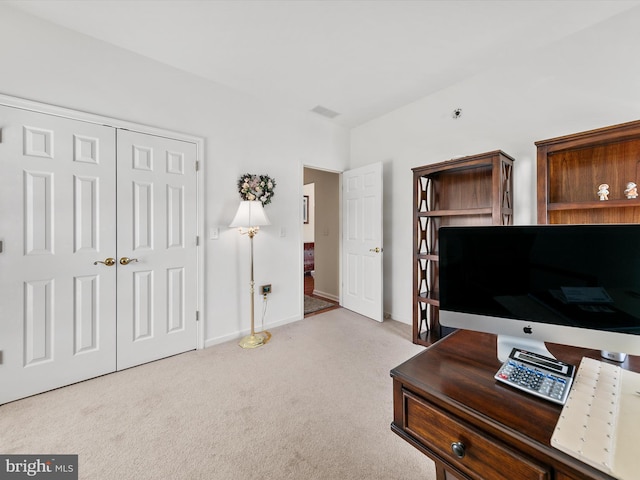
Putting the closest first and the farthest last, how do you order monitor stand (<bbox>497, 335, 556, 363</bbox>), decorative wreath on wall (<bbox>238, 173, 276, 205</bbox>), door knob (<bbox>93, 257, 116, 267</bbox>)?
monitor stand (<bbox>497, 335, 556, 363</bbox>)
door knob (<bbox>93, 257, 116, 267</bbox>)
decorative wreath on wall (<bbox>238, 173, 276, 205</bbox>)

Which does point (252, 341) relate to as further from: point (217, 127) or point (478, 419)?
point (478, 419)

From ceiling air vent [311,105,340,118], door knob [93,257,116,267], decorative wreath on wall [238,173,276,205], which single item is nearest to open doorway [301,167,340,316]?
ceiling air vent [311,105,340,118]

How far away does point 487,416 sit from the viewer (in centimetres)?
72

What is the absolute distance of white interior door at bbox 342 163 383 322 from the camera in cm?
338

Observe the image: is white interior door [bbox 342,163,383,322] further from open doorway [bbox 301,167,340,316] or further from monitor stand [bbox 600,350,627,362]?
monitor stand [bbox 600,350,627,362]

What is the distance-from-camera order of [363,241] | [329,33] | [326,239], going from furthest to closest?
[326,239]
[363,241]
[329,33]

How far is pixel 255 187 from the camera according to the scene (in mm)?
2920

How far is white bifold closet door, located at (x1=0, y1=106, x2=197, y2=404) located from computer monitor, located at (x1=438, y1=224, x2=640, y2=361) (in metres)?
2.38

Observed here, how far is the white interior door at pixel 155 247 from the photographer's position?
230 cm

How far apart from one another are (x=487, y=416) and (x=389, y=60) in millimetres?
2693

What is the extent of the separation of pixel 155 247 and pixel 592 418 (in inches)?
111

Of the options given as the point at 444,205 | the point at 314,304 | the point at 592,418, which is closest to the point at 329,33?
the point at 444,205

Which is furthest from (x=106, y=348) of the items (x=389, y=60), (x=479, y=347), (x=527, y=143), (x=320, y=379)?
(x=527, y=143)

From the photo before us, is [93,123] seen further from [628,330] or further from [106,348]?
[628,330]
